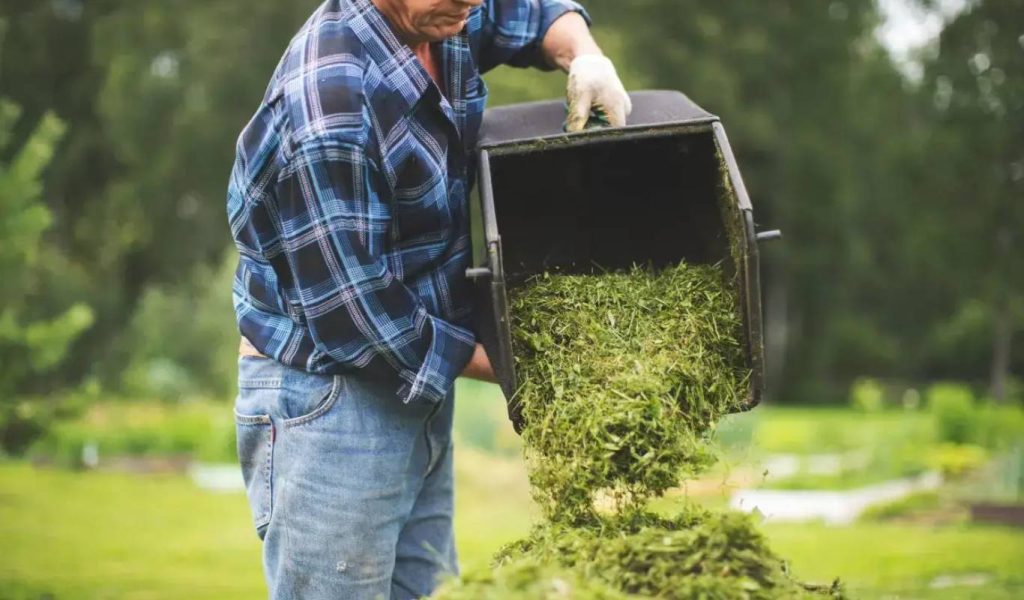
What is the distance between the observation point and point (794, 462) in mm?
11273

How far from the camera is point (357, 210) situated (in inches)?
A: 109

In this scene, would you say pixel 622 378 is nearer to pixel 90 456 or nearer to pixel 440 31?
pixel 440 31

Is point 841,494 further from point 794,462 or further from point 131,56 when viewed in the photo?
point 131,56

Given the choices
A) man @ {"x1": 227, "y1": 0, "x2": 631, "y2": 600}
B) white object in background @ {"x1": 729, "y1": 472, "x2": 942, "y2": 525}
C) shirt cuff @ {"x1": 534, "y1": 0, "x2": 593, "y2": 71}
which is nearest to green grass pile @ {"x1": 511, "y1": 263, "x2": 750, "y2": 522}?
man @ {"x1": 227, "y1": 0, "x2": 631, "y2": 600}

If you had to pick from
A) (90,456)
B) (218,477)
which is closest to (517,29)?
(218,477)

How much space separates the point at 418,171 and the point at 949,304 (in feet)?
99.6

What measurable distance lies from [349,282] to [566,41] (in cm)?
116

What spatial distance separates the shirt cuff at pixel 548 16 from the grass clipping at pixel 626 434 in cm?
70

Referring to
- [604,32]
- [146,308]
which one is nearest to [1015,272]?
[604,32]

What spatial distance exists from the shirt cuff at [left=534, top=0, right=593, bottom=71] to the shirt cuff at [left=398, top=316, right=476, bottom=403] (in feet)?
3.34

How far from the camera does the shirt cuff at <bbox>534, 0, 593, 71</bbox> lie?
11.6 ft

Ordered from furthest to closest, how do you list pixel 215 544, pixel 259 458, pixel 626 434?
pixel 215 544 < pixel 259 458 < pixel 626 434

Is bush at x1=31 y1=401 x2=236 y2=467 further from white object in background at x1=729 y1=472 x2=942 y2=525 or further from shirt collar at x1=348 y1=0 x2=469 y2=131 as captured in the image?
shirt collar at x1=348 y1=0 x2=469 y2=131

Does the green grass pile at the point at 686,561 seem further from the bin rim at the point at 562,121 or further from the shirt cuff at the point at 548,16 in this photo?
the shirt cuff at the point at 548,16
